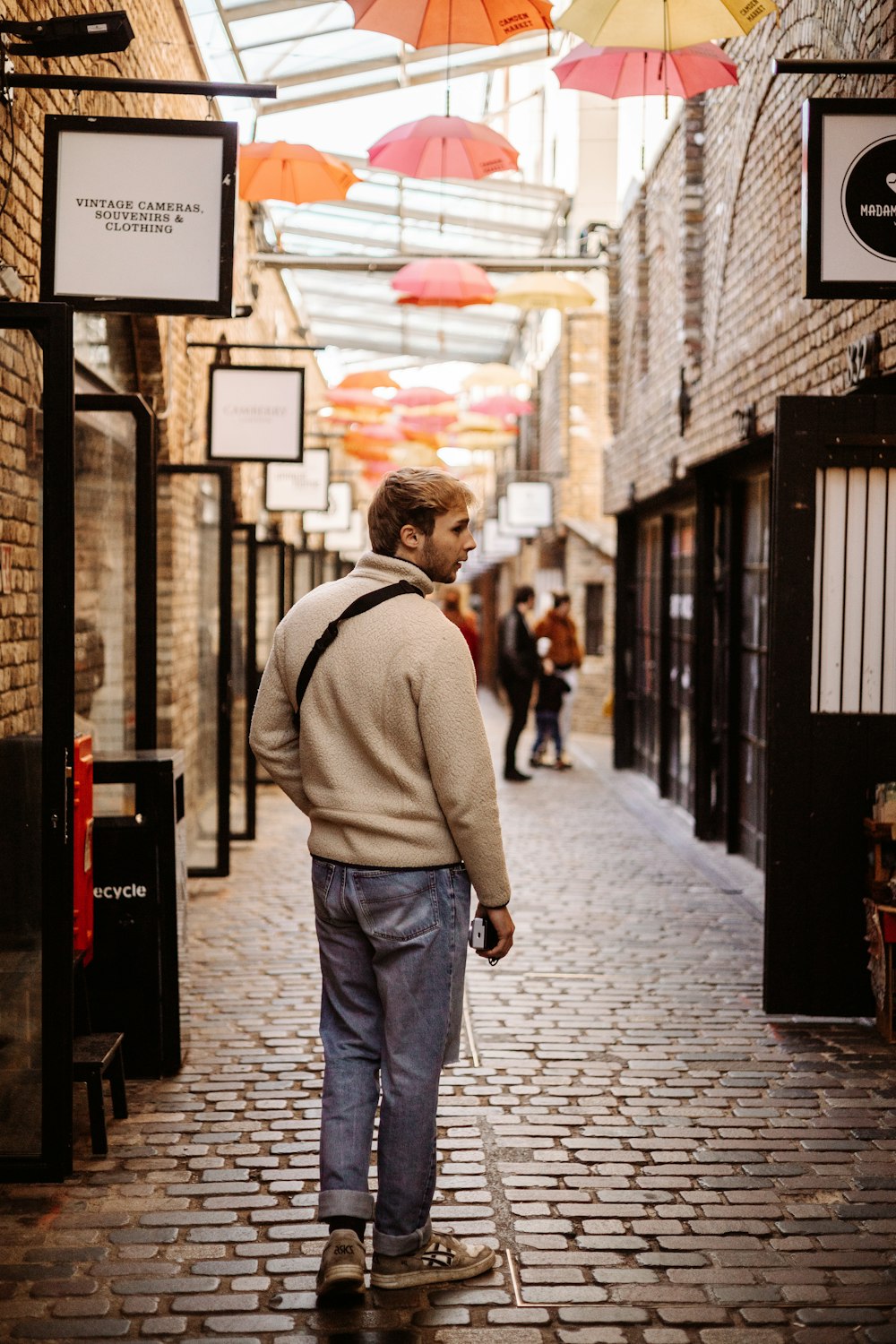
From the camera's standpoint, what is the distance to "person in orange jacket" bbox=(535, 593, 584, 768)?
1518 cm

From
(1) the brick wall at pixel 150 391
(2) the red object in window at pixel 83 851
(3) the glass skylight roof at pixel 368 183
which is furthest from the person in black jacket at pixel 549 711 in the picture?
(2) the red object in window at pixel 83 851

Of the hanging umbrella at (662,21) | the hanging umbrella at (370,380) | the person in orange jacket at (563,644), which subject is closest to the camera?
the hanging umbrella at (662,21)

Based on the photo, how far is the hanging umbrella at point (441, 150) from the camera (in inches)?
394

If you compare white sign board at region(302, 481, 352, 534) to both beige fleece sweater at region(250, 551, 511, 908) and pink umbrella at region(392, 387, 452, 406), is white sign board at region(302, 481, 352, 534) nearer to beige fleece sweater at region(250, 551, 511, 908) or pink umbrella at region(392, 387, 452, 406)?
pink umbrella at region(392, 387, 452, 406)

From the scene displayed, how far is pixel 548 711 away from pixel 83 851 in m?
10.9

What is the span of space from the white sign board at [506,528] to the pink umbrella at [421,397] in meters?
1.90

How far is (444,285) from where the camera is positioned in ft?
45.5

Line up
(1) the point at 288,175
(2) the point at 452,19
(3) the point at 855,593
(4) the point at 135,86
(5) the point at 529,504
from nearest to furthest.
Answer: (4) the point at 135,86 → (3) the point at 855,593 → (2) the point at 452,19 → (1) the point at 288,175 → (5) the point at 529,504

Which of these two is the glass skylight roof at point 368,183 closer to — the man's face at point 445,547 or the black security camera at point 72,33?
the black security camera at point 72,33

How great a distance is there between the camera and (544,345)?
83.4 ft

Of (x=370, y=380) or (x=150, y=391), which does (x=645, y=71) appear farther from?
(x=370, y=380)

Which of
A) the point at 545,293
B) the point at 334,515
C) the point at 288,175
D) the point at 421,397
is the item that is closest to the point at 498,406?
the point at 421,397

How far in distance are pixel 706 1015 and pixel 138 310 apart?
3588 mm

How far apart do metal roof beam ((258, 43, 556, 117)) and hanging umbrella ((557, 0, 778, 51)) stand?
737cm
